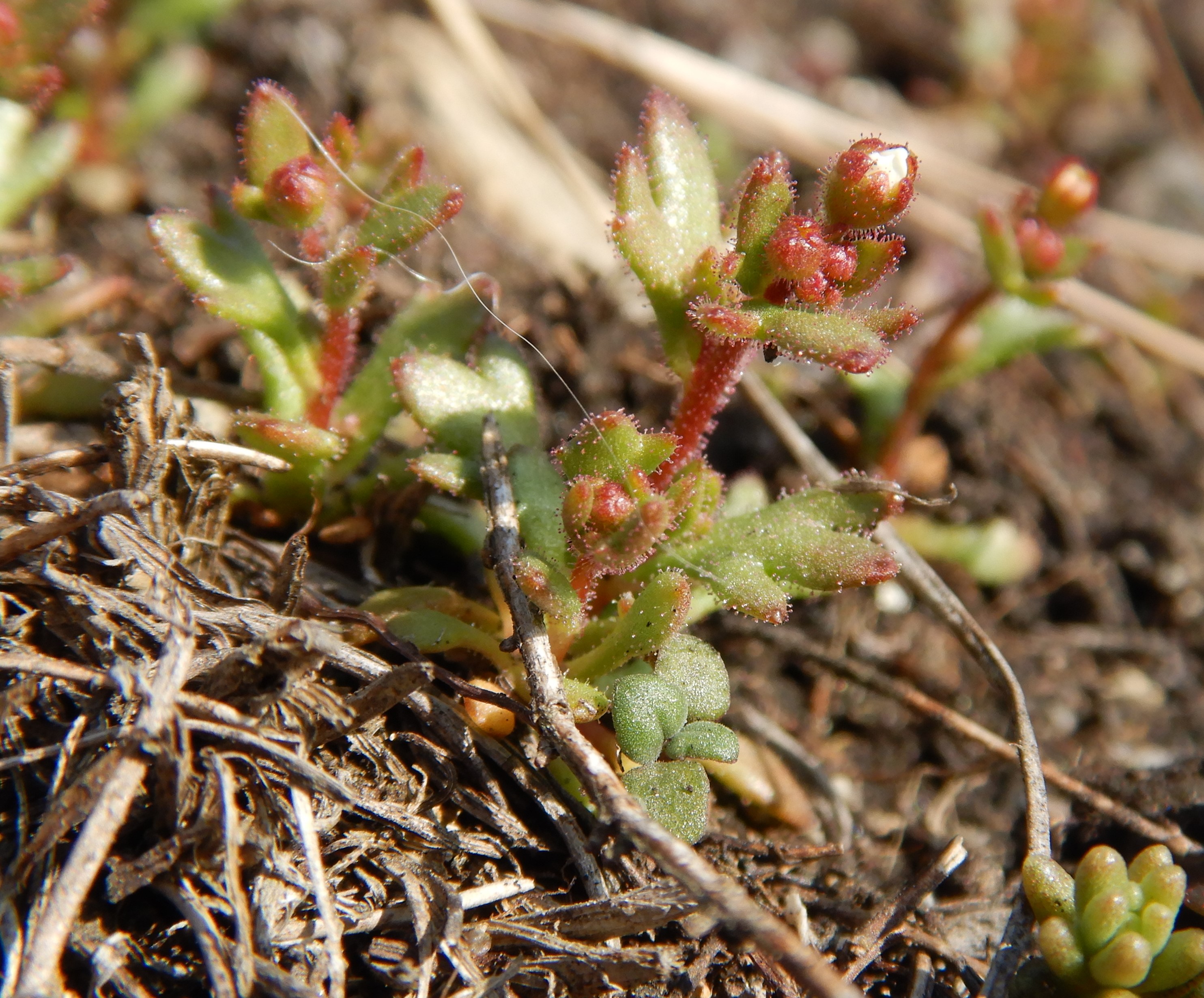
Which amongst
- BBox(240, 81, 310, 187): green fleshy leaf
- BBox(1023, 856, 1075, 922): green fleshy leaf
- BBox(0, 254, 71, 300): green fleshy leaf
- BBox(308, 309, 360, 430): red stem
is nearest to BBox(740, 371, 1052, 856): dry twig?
BBox(1023, 856, 1075, 922): green fleshy leaf

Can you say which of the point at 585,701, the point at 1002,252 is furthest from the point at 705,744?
the point at 1002,252

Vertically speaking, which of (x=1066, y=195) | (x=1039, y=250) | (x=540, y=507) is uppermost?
(x=1066, y=195)

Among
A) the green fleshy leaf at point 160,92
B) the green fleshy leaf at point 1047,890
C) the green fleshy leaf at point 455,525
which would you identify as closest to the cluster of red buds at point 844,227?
the green fleshy leaf at point 455,525

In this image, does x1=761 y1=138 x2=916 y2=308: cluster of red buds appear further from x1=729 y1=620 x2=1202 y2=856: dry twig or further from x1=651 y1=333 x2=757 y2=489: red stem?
x1=729 y1=620 x2=1202 y2=856: dry twig

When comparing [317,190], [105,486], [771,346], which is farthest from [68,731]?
[771,346]

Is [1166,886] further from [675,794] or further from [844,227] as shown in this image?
[844,227]

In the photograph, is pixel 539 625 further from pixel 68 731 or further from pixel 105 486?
pixel 105 486

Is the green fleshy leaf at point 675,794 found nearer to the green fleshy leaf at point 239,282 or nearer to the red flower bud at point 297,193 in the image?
the green fleshy leaf at point 239,282

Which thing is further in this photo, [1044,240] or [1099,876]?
[1044,240]
